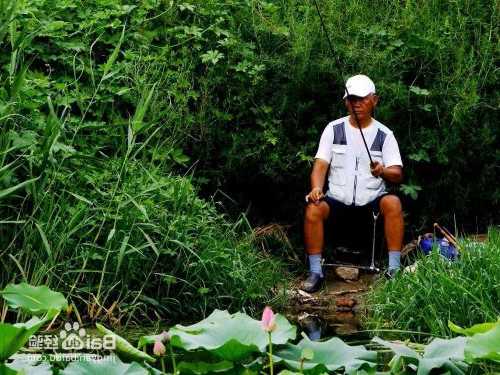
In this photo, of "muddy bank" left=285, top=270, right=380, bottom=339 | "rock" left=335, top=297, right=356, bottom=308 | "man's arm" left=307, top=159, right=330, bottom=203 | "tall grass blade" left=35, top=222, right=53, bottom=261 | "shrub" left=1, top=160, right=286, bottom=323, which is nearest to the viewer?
"tall grass blade" left=35, top=222, right=53, bottom=261

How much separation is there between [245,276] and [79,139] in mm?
1356

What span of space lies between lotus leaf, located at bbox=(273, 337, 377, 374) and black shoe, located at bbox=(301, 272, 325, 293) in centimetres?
455

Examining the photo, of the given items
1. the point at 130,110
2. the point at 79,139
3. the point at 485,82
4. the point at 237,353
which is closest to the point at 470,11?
the point at 485,82

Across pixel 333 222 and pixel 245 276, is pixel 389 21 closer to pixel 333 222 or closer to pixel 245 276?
pixel 333 222

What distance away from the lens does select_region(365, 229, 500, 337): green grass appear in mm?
5629

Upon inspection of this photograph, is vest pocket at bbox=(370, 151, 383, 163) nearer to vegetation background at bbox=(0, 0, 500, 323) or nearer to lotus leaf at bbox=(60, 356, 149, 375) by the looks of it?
vegetation background at bbox=(0, 0, 500, 323)

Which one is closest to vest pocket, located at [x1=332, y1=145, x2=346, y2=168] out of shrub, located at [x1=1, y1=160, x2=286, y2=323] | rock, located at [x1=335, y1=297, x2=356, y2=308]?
rock, located at [x1=335, y1=297, x2=356, y2=308]

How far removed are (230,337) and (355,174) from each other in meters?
4.88

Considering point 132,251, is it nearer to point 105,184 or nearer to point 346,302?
point 105,184

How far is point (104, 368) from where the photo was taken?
261 cm

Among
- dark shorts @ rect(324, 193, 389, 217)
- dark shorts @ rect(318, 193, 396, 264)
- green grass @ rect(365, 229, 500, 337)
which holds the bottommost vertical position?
dark shorts @ rect(318, 193, 396, 264)

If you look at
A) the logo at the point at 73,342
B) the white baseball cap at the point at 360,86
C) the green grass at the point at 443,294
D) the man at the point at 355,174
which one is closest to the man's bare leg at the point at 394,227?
the man at the point at 355,174

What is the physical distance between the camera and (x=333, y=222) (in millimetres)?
8258

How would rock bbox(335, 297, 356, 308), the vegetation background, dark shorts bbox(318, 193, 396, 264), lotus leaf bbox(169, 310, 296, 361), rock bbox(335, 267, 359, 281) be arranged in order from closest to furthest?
lotus leaf bbox(169, 310, 296, 361), the vegetation background, rock bbox(335, 297, 356, 308), rock bbox(335, 267, 359, 281), dark shorts bbox(318, 193, 396, 264)
